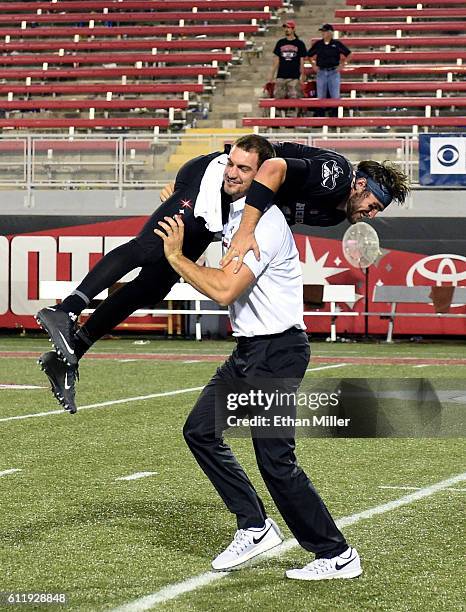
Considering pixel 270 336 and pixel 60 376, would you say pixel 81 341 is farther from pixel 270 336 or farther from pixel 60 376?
pixel 270 336

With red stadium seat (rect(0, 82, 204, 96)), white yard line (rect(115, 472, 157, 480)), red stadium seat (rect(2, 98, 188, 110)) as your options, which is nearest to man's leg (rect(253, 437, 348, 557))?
white yard line (rect(115, 472, 157, 480))

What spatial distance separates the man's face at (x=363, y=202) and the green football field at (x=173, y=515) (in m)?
1.52

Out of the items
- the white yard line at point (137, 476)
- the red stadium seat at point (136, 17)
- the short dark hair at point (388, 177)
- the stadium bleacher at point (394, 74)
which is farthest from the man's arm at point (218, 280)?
the red stadium seat at point (136, 17)

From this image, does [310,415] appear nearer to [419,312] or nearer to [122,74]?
[419,312]

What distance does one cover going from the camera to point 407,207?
19891 mm

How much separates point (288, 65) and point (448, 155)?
5.41 meters

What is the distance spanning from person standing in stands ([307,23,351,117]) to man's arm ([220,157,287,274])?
18406 mm

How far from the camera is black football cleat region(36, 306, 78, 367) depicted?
571cm

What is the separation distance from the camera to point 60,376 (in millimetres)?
5824

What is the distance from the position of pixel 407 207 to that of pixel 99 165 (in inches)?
195

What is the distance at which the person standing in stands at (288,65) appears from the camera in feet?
76.9

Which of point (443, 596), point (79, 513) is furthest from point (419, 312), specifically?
point (443, 596)

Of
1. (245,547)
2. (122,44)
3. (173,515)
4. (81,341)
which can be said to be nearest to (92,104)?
(122,44)

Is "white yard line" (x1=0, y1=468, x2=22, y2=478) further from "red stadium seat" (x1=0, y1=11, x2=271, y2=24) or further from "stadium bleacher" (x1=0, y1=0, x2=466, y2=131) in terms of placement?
"red stadium seat" (x1=0, y1=11, x2=271, y2=24)
